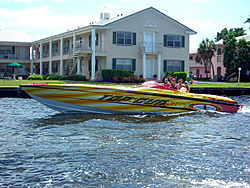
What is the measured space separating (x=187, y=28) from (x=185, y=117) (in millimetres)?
24886

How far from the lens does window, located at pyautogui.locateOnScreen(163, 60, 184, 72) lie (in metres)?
36.6

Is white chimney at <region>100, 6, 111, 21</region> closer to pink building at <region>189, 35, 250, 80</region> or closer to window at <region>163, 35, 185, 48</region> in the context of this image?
window at <region>163, 35, 185, 48</region>

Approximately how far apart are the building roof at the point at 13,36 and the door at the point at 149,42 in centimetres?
2457

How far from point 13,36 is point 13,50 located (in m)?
2.57

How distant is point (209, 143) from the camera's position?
9266 millimetres

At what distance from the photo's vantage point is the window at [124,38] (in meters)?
34.2

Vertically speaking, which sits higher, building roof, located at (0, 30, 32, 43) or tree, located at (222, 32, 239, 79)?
building roof, located at (0, 30, 32, 43)

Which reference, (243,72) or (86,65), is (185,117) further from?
(243,72)

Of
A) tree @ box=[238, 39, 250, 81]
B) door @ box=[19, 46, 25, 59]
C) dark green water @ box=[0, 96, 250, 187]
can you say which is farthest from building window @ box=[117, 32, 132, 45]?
door @ box=[19, 46, 25, 59]

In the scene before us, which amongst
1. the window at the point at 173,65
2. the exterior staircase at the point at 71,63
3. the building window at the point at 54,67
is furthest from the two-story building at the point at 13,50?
the window at the point at 173,65

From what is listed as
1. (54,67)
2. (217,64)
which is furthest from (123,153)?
(217,64)

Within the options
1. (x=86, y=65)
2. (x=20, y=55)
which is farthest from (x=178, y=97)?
(x=20, y=55)

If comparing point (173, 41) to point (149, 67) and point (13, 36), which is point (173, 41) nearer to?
point (149, 67)

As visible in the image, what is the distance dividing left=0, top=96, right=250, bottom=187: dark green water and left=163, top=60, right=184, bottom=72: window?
24.0 metres
